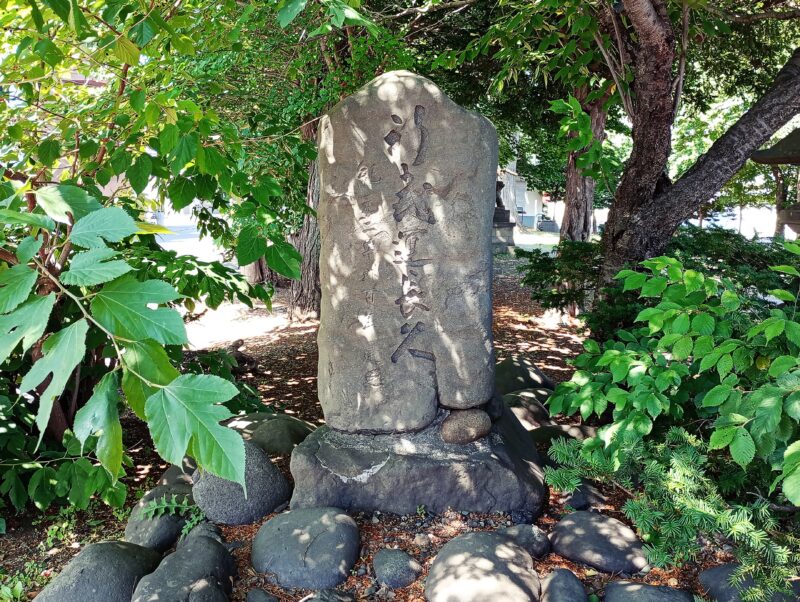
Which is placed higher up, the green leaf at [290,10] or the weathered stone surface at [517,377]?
the green leaf at [290,10]

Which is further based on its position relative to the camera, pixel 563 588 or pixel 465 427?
pixel 465 427

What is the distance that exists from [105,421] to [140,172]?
6.73ft

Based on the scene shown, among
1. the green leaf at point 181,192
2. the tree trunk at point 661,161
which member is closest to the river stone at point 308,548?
the green leaf at point 181,192

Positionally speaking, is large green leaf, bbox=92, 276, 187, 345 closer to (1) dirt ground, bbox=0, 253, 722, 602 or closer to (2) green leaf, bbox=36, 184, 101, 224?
(2) green leaf, bbox=36, 184, 101, 224

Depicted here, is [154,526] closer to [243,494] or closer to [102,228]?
[243,494]

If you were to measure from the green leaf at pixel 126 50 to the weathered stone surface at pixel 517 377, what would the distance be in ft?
15.8

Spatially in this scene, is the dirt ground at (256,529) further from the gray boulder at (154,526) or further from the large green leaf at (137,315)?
the large green leaf at (137,315)

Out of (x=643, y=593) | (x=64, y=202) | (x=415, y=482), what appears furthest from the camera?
(x=415, y=482)

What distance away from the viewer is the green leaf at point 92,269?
3.40 feet

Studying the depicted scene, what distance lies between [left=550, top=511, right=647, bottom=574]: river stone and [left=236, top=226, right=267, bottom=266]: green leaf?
239cm

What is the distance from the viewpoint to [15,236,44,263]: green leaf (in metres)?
1.08

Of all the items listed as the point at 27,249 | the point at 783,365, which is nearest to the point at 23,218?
the point at 27,249

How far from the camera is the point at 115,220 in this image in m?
1.13

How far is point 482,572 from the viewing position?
309cm
